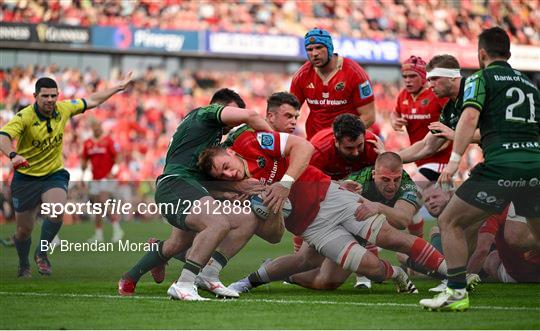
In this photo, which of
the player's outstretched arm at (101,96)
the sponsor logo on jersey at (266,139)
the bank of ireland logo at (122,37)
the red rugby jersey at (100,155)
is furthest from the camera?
the bank of ireland logo at (122,37)

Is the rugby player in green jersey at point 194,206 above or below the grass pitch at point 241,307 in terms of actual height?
above

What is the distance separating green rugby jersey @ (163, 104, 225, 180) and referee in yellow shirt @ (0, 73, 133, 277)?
318cm

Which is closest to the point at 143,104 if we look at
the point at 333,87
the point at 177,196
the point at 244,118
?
the point at 333,87

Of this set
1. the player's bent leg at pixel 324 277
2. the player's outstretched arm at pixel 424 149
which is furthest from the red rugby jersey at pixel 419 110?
the player's bent leg at pixel 324 277

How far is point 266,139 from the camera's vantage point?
8492 millimetres

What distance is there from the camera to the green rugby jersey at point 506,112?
298 inches

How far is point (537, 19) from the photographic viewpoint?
42344mm

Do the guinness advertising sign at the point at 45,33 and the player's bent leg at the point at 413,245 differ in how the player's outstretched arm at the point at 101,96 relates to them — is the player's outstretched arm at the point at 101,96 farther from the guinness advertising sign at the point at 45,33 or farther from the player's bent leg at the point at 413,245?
the guinness advertising sign at the point at 45,33

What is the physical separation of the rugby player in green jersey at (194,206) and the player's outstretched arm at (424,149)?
6.56 feet

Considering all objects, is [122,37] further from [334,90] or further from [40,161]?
[334,90]

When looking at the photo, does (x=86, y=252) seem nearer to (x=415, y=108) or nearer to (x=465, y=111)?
(x=415, y=108)

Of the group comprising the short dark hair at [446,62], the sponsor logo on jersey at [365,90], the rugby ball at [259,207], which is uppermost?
the short dark hair at [446,62]

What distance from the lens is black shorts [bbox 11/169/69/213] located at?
12047mm

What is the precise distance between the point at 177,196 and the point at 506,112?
2.86 metres
